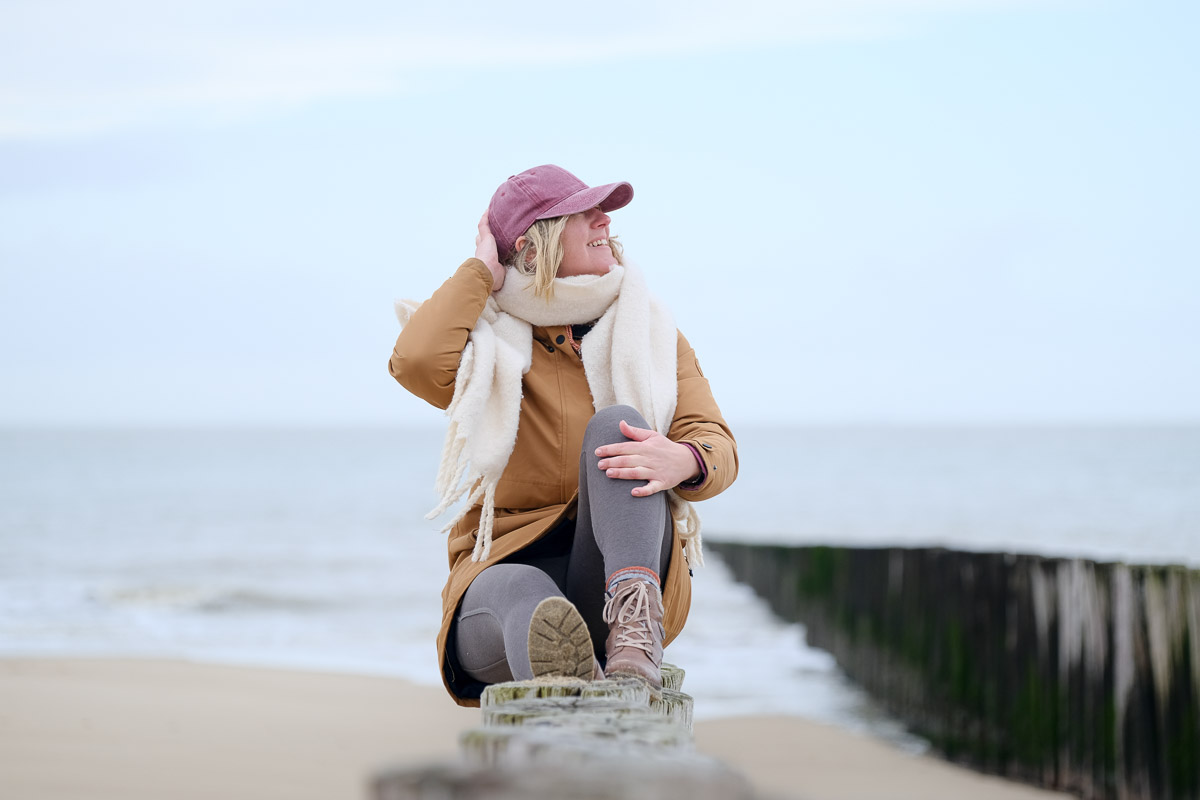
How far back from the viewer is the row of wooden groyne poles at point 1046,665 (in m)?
4.80

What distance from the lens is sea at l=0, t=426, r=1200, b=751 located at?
38.0ft

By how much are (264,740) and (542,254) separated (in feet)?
17.8

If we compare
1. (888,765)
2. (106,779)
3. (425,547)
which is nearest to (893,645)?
(888,765)

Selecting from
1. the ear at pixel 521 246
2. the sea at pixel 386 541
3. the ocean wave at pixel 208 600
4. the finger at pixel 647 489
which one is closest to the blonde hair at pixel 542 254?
the ear at pixel 521 246

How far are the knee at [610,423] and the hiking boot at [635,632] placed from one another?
1.19ft

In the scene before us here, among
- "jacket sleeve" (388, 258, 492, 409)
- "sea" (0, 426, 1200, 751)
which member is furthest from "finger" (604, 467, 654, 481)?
"sea" (0, 426, 1200, 751)

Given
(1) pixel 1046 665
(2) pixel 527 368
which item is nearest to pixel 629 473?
(2) pixel 527 368

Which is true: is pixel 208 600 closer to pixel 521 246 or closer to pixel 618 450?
pixel 521 246

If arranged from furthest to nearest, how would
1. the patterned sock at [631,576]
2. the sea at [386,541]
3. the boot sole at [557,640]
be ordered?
the sea at [386,541], the patterned sock at [631,576], the boot sole at [557,640]

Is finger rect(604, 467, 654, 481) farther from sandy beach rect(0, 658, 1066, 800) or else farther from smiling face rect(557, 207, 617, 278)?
sandy beach rect(0, 658, 1066, 800)

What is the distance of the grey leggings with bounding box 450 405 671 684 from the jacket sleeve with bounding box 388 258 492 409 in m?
0.46

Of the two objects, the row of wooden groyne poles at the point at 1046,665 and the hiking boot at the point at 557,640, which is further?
the row of wooden groyne poles at the point at 1046,665

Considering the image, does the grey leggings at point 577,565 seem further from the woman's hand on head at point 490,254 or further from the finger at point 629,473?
the woman's hand on head at point 490,254

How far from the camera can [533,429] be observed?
10.4 ft
